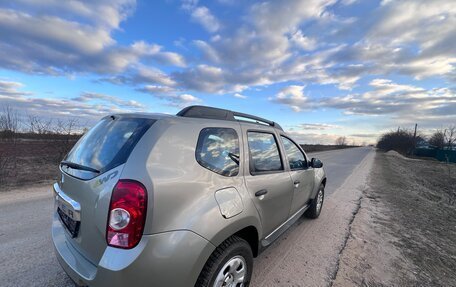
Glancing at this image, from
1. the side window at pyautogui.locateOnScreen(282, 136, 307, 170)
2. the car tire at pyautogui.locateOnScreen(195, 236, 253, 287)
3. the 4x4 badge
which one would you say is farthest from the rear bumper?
the side window at pyautogui.locateOnScreen(282, 136, 307, 170)

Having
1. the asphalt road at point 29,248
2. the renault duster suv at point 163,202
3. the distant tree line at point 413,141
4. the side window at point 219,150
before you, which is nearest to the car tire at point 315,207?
the asphalt road at point 29,248

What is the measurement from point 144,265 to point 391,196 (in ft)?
29.0

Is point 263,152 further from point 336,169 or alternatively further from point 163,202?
point 336,169

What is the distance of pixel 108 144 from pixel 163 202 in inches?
31.3

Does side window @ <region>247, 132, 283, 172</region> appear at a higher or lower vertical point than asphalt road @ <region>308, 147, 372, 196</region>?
higher

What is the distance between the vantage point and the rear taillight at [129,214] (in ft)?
5.88

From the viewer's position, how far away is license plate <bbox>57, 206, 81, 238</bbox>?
2172 mm

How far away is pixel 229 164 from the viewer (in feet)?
8.30

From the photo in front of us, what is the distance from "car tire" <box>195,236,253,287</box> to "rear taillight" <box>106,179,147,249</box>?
2.16 feet

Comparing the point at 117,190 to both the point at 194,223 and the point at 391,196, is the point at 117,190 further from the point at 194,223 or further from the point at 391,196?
the point at 391,196

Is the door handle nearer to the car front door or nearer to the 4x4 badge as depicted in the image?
the car front door

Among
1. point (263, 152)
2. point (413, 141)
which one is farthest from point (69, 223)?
point (413, 141)

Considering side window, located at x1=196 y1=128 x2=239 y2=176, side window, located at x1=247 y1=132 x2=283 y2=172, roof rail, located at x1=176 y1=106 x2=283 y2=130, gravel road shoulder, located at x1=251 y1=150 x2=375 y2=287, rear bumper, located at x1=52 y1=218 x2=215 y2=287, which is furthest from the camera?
gravel road shoulder, located at x1=251 y1=150 x2=375 y2=287

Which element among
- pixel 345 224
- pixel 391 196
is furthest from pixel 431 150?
pixel 345 224
